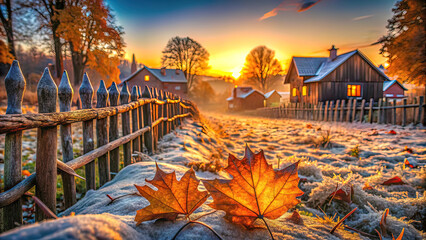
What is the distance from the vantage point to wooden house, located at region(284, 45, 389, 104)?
19.0 meters

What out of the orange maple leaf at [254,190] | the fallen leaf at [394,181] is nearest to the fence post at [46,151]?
the orange maple leaf at [254,190]

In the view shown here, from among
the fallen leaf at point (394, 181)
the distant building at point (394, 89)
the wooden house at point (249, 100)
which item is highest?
the distant building at point (394, 89)

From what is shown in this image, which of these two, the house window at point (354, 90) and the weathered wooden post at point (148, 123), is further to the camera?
the house window at point (354, 90)

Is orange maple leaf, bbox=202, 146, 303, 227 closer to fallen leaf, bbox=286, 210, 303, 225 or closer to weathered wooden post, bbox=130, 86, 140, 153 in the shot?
fallen leaf, bbox=286, 210, 303, 225

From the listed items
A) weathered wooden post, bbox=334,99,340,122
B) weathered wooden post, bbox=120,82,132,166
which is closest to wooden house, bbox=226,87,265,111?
weathered wooden post, bbox=334,99,340,122

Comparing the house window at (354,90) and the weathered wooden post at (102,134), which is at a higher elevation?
the house window at (354,90)

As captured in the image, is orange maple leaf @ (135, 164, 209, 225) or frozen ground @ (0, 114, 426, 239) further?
orange maple leaf @ (135, 164, 209, 225)

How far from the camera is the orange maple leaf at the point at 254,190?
897mm

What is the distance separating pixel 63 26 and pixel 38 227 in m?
19.0

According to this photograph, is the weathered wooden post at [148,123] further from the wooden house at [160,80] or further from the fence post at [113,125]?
the wooden house at [160,80]

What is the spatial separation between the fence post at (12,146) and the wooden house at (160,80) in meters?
36.9

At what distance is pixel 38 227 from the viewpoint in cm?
45

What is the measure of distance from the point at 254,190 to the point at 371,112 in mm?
12121

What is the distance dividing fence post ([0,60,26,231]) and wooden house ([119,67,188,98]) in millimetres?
36947
